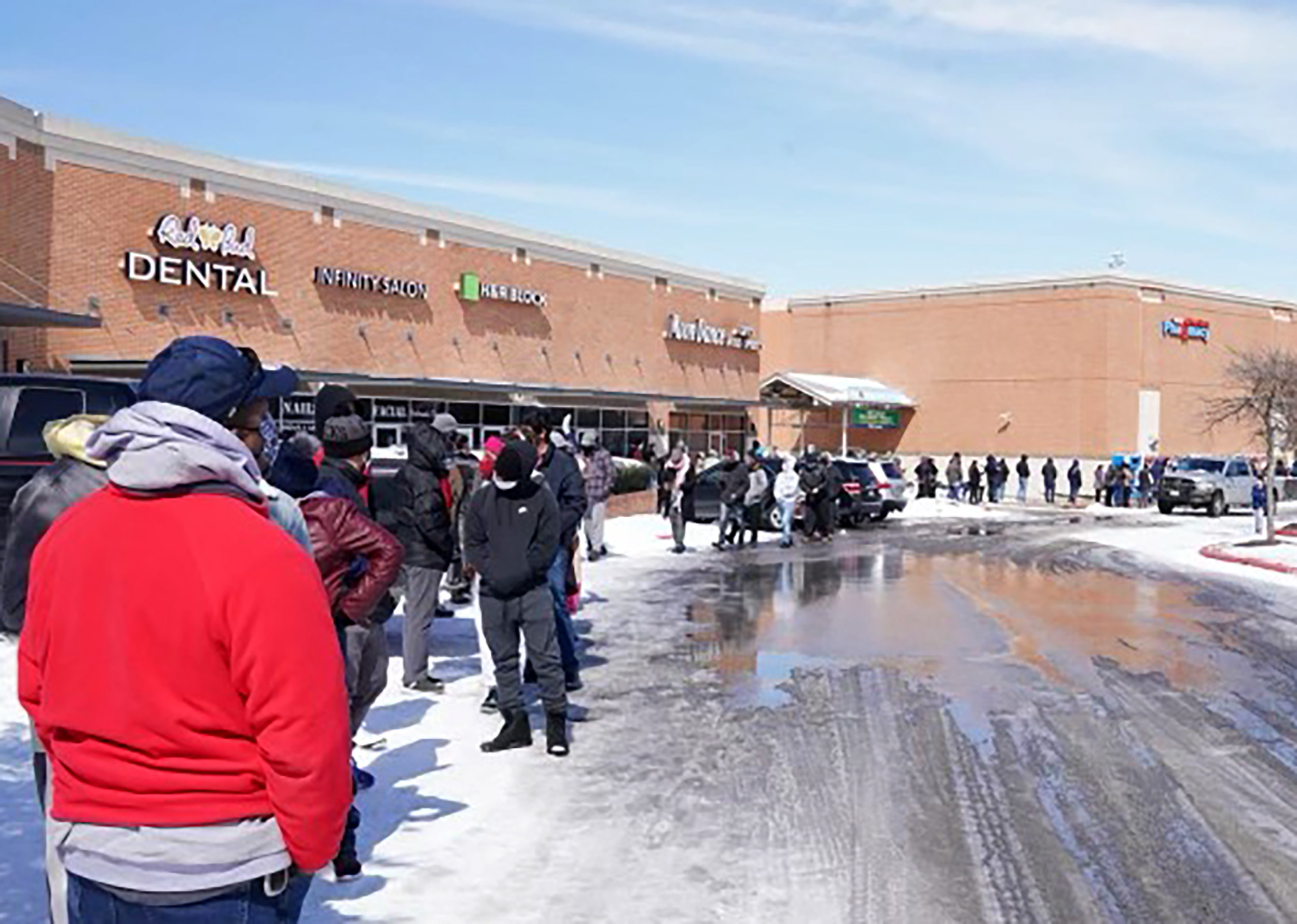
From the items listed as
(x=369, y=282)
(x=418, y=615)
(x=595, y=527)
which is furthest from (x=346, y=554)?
(x=369, y=282)

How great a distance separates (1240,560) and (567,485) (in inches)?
657

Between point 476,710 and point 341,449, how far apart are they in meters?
2.91

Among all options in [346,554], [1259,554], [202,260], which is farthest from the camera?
[202,260]

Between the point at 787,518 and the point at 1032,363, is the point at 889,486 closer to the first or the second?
the point at 787,518

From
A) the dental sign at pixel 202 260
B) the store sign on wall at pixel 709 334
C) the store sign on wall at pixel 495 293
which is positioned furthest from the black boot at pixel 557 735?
the store sign on wall at pixel 709 334

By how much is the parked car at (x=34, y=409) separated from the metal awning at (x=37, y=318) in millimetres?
6094

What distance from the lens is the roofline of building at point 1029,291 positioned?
5225 centimetres

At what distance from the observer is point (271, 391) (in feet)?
17.6

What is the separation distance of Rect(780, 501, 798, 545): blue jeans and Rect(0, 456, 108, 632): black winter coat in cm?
1976

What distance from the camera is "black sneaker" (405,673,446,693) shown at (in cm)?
961

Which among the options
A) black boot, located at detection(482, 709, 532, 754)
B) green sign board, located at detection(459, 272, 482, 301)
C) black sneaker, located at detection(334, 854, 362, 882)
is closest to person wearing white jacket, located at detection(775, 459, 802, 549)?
green sign board, located at detection(459, 272, 482, 301)

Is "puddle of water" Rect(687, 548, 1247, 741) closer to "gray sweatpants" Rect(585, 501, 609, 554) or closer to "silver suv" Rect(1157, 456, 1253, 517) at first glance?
"gray sweatpants" Rect(585, 501, 609, 554)

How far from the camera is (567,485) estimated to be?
10.0 meters

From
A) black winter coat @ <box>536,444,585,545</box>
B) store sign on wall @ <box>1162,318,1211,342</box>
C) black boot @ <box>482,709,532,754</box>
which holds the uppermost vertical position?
store sign on wall @ <box>1162,318,1211,342</box>
